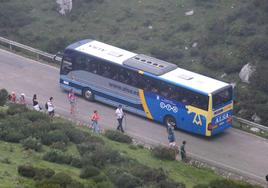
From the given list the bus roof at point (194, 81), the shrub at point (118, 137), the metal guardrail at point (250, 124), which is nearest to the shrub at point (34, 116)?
the shrub at point (118, 137)

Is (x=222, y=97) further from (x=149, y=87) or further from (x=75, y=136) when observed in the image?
(x=75, y=136)

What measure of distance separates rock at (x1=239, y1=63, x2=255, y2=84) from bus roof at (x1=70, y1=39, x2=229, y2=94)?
23.9 ft

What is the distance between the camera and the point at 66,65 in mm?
48062

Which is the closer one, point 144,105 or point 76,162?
point 76,162

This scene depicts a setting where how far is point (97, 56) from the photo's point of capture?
46.0 meters

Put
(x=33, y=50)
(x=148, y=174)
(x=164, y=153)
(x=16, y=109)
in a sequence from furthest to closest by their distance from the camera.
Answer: (x=33, y=50) → (x=16, y=109) → (x=164, y=153) → (x=148, y=174)

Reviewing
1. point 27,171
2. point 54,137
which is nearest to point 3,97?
point 54,137

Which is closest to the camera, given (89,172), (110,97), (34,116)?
(89,172)

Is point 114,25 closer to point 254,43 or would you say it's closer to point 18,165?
point 254,43

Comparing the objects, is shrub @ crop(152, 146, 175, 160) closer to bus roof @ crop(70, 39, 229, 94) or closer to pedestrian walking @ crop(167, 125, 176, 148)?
pedestrian walking @ crop(167, 125, 176, 148)

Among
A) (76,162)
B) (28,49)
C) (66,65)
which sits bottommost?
(28,49)

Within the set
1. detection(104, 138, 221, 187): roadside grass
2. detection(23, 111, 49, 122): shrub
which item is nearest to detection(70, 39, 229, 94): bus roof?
detection(104, 138, 221, 187): roadside grass

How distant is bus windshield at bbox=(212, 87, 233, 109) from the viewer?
40844 millimetres

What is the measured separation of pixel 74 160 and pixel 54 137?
392 cm
